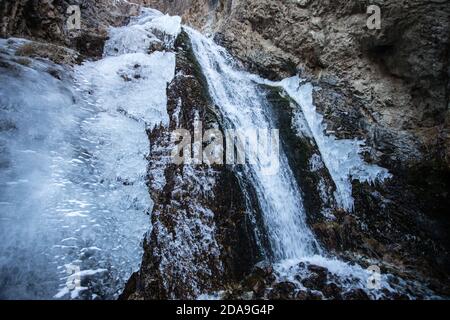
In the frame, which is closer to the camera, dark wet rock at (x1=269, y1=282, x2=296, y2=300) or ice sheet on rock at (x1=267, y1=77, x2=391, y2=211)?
dark wet rock at (x1=269, y1=282, x2=296, y2=300)

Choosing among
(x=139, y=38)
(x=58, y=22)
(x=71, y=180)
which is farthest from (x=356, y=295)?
(x=58, y=22)

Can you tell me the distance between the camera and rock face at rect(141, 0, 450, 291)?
23.4 ft

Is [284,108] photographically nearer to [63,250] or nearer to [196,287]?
[196,287]

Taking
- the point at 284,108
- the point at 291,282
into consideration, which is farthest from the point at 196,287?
the point at 284,108

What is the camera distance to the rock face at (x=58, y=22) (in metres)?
7.57

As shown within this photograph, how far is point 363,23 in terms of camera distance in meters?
9.03

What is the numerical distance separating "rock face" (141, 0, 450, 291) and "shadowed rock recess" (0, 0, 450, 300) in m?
0.03

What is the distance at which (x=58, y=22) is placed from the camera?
8711mm

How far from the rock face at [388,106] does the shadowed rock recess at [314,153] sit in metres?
0.03

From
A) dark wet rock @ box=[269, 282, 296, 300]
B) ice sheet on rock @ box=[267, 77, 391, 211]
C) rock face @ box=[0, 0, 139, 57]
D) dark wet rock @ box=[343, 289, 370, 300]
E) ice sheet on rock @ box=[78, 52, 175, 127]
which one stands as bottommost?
dark wet rock @ box=[343, 289, 370, 300]

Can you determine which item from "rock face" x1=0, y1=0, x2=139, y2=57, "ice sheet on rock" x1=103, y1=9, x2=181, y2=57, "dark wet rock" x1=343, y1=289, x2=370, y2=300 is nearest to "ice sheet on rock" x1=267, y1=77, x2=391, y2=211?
"dark wet rock" x1=343, y1=289, x2=370, y2=300

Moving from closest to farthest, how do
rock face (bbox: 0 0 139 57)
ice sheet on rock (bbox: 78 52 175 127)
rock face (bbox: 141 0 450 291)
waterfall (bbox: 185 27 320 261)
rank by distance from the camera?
1. waterfall (bbox: 185 27 320 261)
2. rock face (bbox: 141 0 450 291)
3. ice sheet on rock (bbox: 78 52 175 127)
4. rock face (bbox: 0 0 139 57)

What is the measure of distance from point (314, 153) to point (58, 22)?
772cm

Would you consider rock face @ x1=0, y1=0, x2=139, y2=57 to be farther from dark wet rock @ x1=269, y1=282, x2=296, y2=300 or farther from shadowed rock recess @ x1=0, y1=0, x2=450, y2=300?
dark wet rock @ x1=269, y1=282, x2=296, y2=300
